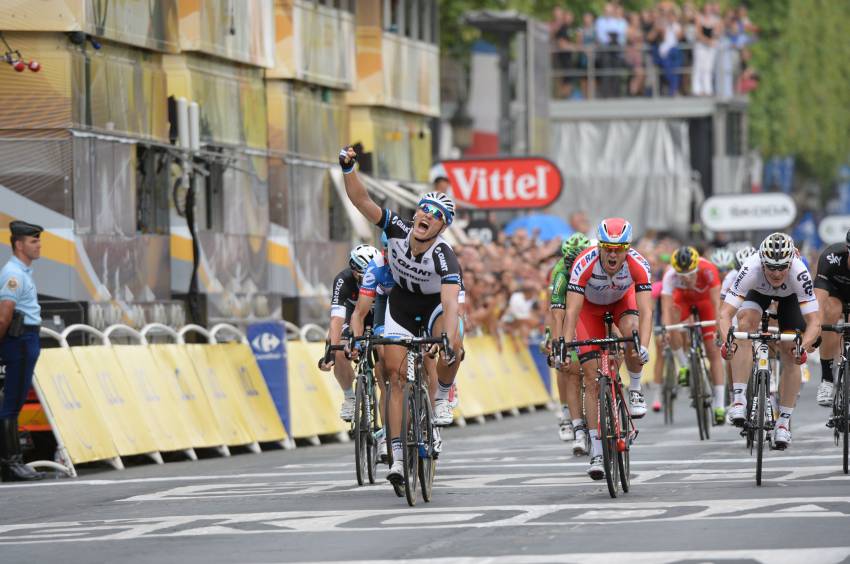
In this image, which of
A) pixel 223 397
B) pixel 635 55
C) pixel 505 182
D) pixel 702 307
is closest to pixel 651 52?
pixel 635 55

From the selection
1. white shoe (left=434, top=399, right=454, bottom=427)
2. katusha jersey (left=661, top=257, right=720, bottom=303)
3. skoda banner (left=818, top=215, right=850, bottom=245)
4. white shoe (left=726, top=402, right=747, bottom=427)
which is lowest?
white shoe (left=726, top=402, right=747, bottom=427)

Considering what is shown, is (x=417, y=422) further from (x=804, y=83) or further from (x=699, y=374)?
(x=804, y=83)

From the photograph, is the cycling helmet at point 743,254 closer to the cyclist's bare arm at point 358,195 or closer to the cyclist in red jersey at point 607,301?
the cyclist in red jersey at point 607,301

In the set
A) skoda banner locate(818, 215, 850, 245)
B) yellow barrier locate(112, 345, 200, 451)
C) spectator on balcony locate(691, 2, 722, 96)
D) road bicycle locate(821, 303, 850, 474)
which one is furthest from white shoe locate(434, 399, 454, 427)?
skoda banner locate(818, 215, 850, 245)

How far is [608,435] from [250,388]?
349 inches

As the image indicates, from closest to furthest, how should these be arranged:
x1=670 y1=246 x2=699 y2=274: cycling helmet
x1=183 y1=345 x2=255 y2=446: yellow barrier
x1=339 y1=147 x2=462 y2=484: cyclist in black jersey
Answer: x1=339 y1=147 x2=462 y2=484: cyclist in black jersey, x1=183 y1=345 x2=255 y2=446: yellow barrier, x1=670 y1=246 x2=699 y2=274: cycling helmet

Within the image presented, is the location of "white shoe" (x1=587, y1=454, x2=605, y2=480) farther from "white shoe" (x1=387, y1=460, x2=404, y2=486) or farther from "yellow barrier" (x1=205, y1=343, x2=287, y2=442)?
"yellow barrier" (x1=205, y1=343, x2=287, y2=442)

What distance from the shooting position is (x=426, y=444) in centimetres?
1562

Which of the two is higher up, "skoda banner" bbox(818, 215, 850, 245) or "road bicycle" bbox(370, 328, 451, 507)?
"skoda banner" bbox(818, 215, 850, 245)

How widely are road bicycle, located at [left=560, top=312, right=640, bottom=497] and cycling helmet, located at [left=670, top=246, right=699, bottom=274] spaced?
7953 mm

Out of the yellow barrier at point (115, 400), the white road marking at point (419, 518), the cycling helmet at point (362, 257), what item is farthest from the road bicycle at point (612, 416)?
the yellow barrier at point (115, 400)

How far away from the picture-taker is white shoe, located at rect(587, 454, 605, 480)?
1636cm

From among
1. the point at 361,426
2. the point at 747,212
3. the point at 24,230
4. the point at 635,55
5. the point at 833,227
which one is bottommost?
the point at 361,426

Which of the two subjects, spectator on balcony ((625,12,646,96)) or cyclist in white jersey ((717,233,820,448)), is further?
spectator on balcony ((625,12,646,96))
